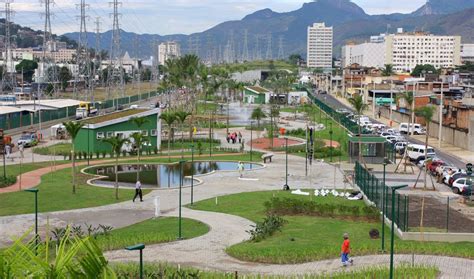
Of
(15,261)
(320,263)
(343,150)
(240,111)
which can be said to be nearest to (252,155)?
(343,150)

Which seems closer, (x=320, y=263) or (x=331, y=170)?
(x=320, y=263)

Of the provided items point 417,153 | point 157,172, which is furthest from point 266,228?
point 417,153

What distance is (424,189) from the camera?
37.7 metres

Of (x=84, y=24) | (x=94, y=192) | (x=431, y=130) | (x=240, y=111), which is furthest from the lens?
(x=240, y=111)

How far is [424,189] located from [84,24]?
7091 cm

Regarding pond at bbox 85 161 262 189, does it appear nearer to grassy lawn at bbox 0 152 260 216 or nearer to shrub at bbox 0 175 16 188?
grassy lawn at bbox 0 152 260 216

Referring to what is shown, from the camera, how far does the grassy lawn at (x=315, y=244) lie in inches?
859

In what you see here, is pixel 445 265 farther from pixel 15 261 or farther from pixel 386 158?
pixel 386 158

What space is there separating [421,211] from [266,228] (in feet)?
24.3

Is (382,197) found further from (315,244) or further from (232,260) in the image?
(232,260)

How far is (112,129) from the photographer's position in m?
52.4

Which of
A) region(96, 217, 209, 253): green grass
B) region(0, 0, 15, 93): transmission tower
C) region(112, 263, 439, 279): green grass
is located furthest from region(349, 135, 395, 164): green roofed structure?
region(0, 0, 15, 93): transmission tower

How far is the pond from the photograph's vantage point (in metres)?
40.4

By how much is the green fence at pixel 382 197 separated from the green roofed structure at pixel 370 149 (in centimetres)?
1089
